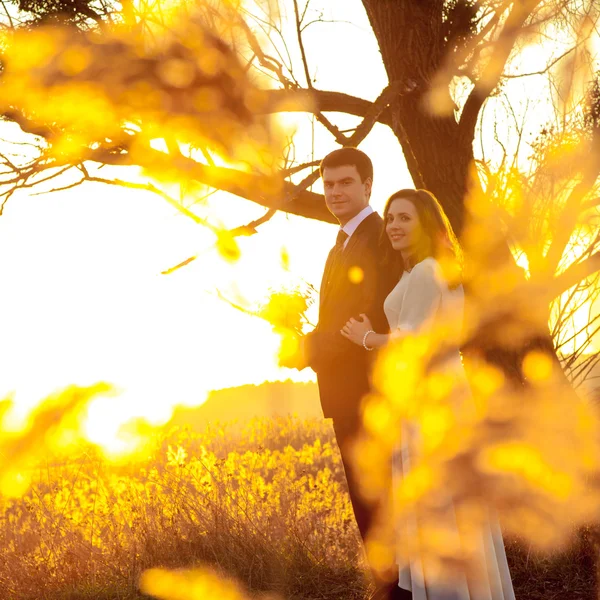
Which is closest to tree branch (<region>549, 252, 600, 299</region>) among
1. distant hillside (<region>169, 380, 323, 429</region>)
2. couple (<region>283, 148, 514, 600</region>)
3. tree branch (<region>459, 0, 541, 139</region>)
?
tree branch (<region>459, 0, 541, 139</region>)

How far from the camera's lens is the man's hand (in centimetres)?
380

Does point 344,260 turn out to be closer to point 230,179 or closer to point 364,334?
point 364,334

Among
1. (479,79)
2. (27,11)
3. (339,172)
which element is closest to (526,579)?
(339,172)

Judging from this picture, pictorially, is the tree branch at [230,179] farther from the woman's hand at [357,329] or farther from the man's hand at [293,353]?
the woman's hand at [357,329]

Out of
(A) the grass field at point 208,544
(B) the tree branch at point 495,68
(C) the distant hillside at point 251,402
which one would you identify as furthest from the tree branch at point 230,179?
(C) the distant hillside at point 251,402

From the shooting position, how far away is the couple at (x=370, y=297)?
11.3ft

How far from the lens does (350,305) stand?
368 centimetres

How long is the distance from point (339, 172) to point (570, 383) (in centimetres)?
312

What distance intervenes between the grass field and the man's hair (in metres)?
2.58

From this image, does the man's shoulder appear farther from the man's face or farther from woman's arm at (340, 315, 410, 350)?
woman's arm at (340, 315, 410, 350)

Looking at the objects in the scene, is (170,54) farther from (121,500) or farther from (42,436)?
(42,436)

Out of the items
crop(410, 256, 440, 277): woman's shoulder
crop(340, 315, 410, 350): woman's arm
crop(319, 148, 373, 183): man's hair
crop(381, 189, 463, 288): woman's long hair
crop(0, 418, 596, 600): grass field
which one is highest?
crop(319, 148, 373, 183): man's hair

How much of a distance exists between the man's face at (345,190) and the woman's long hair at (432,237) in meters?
0.21

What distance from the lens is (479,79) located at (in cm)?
620
